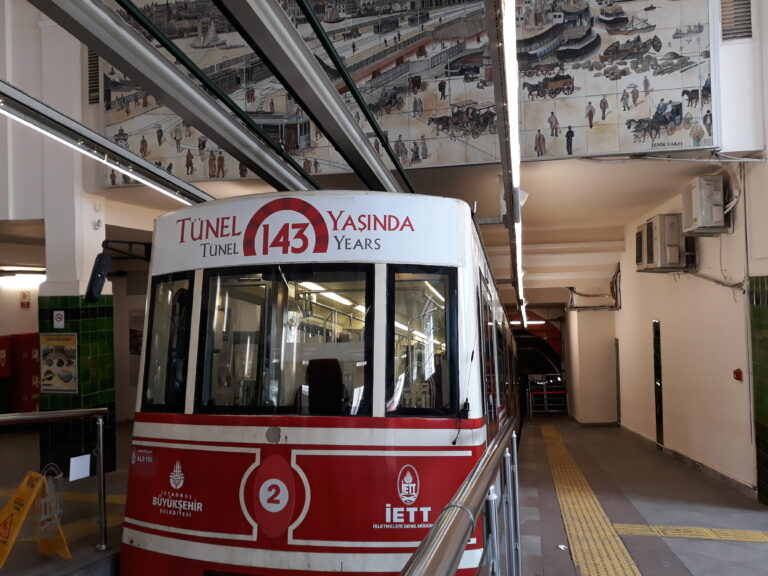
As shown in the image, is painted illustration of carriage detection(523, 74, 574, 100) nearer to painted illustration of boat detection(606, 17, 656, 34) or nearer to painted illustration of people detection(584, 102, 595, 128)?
painted illustration of people detection(584, 102, 595, 128)

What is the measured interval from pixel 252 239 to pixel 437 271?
1001 mm

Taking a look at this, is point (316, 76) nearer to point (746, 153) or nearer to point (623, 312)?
point (746, 153)

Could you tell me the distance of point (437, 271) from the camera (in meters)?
3.60

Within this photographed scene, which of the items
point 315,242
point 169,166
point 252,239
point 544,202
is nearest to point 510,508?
point 315,242

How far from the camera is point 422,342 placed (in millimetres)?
3555

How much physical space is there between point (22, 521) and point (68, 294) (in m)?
4.08

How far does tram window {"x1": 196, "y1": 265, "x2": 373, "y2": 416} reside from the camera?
138 inches

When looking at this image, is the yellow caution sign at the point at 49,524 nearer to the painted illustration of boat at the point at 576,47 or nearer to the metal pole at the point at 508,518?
the metal pole at the point at 508,518

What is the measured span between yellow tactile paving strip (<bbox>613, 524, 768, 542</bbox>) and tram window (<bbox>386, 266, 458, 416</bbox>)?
3.17 m

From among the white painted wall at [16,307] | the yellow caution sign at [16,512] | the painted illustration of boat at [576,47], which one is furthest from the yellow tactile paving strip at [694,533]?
the white painted wall at [16,307]

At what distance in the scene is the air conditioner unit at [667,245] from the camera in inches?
336

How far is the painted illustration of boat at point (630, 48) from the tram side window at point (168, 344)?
5.22 meters

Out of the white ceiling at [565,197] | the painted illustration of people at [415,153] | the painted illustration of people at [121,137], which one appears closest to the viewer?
the painted illustration of people at [415,153]

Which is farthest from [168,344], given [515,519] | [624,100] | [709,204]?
[709,204]
